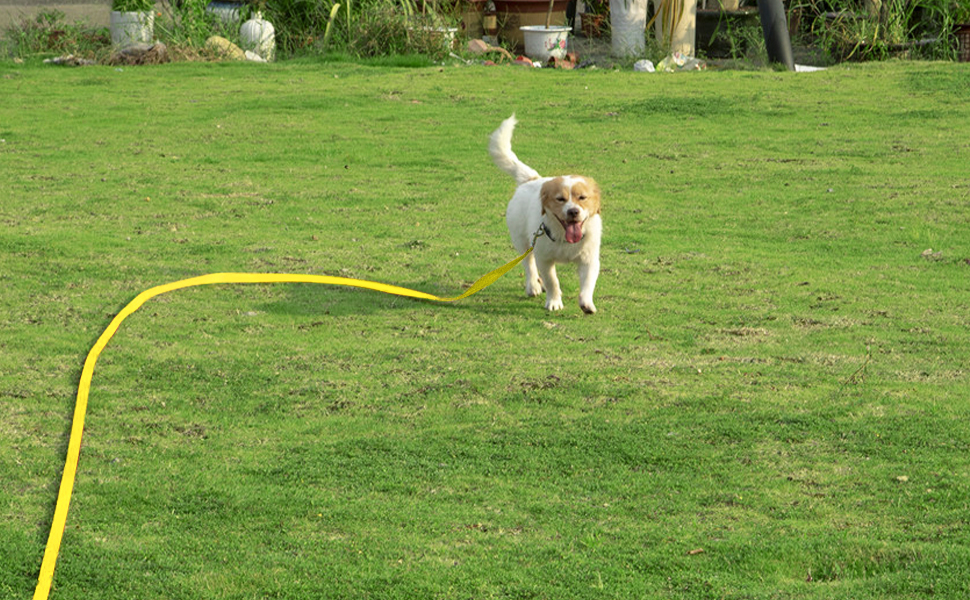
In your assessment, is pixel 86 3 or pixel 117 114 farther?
pixel 86 3

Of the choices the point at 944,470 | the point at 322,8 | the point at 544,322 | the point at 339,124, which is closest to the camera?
the point at 944,470

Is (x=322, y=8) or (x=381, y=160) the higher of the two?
(x=322, y=8)

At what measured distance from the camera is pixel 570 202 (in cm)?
624

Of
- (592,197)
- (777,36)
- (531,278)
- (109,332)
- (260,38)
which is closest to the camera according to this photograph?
(109,332)

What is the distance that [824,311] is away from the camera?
6375mm

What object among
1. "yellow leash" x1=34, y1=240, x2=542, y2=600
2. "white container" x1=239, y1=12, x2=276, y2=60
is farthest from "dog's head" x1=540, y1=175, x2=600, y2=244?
"white container" x1=239, y1=12, x2=276, y2=60

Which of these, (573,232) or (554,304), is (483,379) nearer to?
(573,232)

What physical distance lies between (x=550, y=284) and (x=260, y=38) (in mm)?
11651

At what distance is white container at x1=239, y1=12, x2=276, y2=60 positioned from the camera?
55.9ft

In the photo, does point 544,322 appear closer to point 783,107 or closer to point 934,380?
point 934,380

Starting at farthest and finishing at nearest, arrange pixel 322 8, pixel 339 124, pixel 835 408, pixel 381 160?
Result: pixel 322 8 → pixel 339 124 → pixel 381 160 → pixel 835 408

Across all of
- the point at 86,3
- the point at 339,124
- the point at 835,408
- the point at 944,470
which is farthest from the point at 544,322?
the point at 86,3

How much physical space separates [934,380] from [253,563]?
10.3 feet

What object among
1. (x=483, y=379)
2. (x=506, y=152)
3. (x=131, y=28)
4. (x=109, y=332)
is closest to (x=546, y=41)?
(x=131, y=28)
